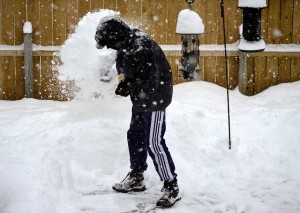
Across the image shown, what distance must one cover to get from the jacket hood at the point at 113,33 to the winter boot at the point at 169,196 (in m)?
1.47

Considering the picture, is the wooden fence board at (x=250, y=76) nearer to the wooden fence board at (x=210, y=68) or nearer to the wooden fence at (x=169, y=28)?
the wooden fence at (x=169, y=28)

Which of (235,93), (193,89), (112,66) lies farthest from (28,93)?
(235,93)

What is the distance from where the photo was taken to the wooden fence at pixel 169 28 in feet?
27.3

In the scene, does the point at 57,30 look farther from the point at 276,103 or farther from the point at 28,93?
the point at 276,103

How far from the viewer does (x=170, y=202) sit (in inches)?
181

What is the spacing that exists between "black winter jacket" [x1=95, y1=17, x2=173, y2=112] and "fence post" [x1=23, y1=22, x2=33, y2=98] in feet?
13.3

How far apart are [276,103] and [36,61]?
4.28 m

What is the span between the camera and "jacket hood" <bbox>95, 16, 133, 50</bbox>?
14.8 feet

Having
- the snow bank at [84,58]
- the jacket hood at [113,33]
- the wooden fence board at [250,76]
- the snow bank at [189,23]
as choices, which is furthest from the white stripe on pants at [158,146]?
the wooden fence board at [250,76]

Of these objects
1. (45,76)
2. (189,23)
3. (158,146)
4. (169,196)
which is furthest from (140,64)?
(45,76)

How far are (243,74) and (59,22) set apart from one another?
3.42 metres

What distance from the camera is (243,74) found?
27.0 ft

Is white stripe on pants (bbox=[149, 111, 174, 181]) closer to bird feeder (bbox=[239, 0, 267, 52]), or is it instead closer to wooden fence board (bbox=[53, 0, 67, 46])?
bird feeder (bbox=[239, 0, 267, 52])

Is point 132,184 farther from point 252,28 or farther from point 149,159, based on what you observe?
point 252,28
